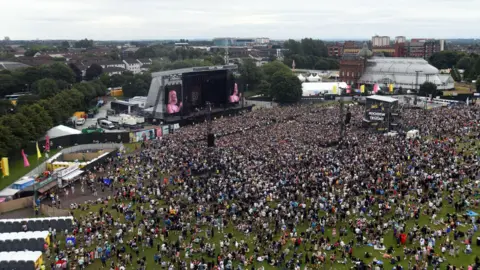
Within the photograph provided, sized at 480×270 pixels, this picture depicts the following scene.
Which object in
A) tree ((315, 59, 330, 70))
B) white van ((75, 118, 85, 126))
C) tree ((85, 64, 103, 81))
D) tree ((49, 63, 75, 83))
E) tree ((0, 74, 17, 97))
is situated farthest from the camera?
tree ((315, 59, 330, 70))

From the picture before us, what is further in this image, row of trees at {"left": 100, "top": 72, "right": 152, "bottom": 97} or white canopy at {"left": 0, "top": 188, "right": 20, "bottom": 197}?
row of trees at {"left": 100, "top": 72, "right": 152, "bottom": 97}

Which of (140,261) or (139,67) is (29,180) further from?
(139,67)

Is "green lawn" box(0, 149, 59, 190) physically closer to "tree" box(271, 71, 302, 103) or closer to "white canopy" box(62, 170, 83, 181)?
"white canopy" box(62, 170, 83, 181)

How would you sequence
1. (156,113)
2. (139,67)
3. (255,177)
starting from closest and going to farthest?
(255,177), (156,113), (139,67)

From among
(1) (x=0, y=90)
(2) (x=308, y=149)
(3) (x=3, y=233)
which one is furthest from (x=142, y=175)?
(1) (x=0, y=90)

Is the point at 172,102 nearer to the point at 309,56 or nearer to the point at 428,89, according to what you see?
the point at 428,89

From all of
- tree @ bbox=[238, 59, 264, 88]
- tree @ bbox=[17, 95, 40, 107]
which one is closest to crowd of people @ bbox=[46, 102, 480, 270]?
tree @ bbox=[17, 95, 40, 107]

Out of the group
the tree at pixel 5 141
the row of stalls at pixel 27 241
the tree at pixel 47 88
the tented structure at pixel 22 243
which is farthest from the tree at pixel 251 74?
the tented structure at pixel 22 243
